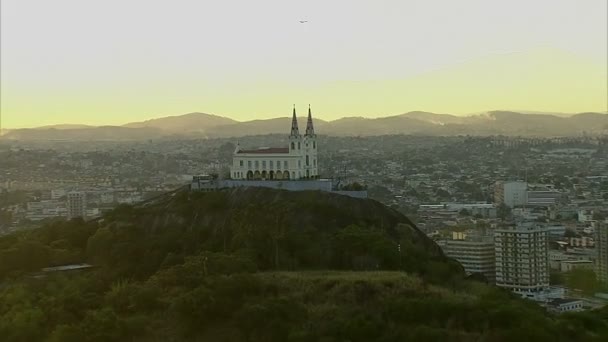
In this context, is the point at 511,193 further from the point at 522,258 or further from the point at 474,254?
the point at 522,258

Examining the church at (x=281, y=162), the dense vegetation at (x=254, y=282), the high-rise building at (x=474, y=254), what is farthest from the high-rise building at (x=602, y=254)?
the church at (x=281, y=162)

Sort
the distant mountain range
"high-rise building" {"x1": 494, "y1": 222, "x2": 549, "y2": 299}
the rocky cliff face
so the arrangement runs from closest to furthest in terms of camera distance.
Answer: the rocky cliff face → "high-rise building" {"x1": 494, "y1": 222, "x2": 549, "y2": 299} → the distant mountain range

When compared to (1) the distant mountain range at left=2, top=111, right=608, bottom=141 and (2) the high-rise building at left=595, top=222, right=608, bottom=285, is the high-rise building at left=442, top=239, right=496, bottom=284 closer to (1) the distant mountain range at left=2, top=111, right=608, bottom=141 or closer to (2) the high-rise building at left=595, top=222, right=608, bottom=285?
(2) the high-rise building at left=595, top=222, right=608, bottom=285

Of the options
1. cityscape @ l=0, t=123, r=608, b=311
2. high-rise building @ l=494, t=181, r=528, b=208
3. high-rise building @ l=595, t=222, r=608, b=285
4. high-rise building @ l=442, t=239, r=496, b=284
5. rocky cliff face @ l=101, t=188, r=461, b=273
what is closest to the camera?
rocky cliff face @ l=101, t=188, r=461, b=273

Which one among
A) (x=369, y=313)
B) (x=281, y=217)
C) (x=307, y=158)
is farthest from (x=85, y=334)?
(x=307, y=158)

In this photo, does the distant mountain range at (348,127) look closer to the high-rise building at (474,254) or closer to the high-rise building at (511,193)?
the high-rise building at (511,193)

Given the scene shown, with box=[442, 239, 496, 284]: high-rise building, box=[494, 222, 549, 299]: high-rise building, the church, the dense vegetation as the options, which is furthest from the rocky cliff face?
box=[442, 239, 496, 284]: high-rise building
